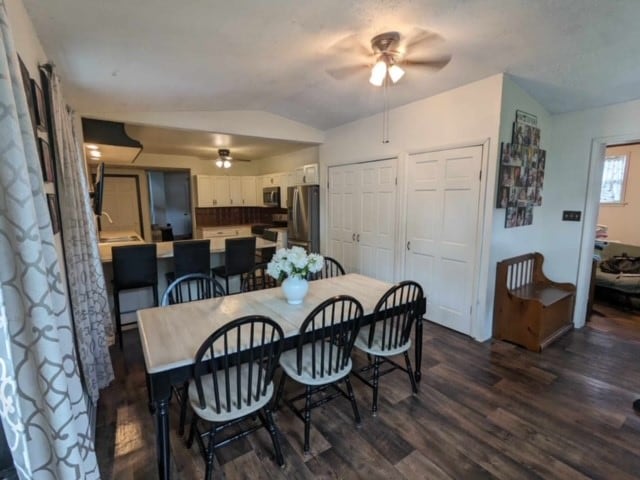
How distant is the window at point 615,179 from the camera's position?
5562 mm

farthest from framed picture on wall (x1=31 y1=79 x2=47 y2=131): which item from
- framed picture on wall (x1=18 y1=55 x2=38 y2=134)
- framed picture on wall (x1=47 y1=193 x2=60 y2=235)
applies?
framed picture on wall (x1=47 y1=193 x2=60 y2=235)

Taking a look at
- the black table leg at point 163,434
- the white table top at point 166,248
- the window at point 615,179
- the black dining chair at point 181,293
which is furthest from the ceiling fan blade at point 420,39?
the window at point 615,179

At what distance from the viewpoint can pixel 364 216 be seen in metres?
4.50

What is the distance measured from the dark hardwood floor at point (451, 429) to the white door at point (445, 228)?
2.38ft

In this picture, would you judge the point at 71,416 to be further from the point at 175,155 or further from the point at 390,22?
the point at 175,155

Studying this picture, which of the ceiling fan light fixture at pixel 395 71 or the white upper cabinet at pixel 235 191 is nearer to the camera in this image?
the ceiling fan light fixture at pixel 395 71

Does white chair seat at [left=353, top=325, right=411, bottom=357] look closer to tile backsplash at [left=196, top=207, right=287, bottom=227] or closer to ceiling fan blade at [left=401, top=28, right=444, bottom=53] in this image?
ceiling fan blade at [left=401, top=28, right=444, bottom=53]

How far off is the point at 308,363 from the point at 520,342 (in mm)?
2417

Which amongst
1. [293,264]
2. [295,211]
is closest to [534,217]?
[293,264]

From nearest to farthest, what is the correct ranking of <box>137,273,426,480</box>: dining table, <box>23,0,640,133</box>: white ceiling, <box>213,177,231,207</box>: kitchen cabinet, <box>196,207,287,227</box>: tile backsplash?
<box>137,273,426,480</box>: dining table → <box>23,0,640,133</box>: white ceiling → <box>213,177,231,207</box>: kitchen cabinet → <box>196,207,287,227</box>: tile backsplash

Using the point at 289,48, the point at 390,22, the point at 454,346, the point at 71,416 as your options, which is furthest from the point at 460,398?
the point at 289,48

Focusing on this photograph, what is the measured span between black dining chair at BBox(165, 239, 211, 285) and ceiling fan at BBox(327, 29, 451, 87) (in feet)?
7.45

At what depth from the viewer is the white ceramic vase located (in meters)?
2.21

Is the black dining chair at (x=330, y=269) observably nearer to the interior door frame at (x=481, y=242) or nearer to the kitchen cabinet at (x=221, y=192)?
the interior door frame at (x=481, y=242)
